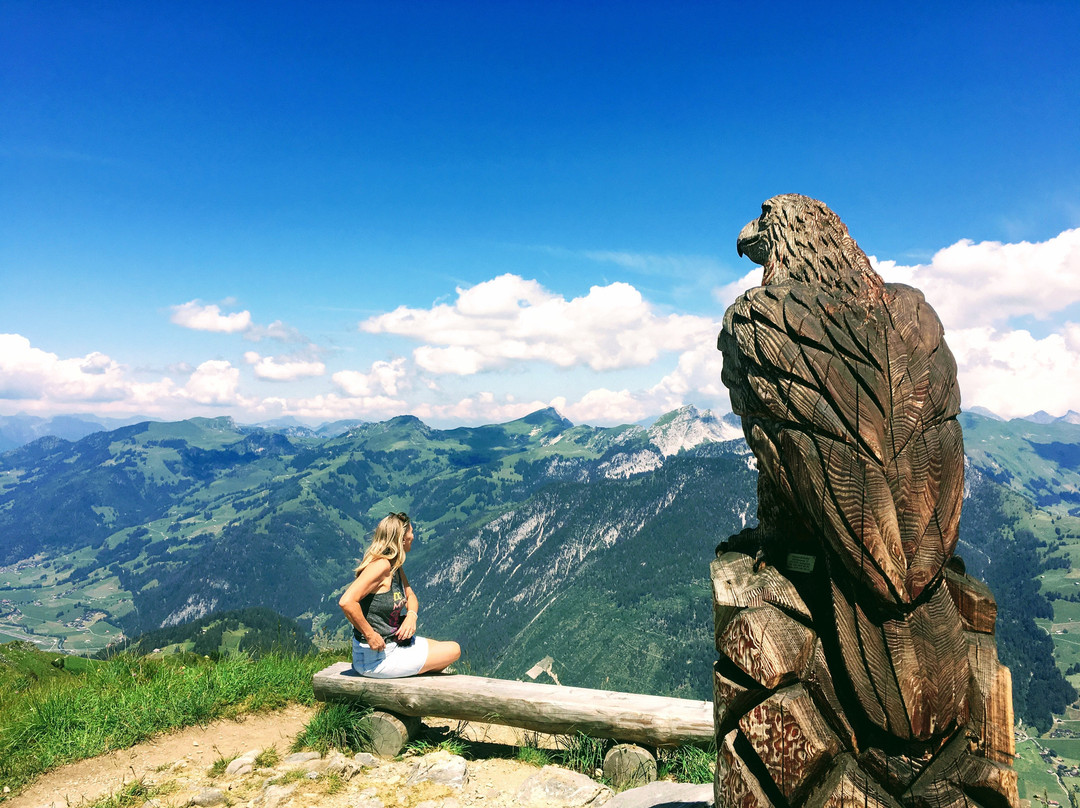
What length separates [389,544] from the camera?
25.3 ft

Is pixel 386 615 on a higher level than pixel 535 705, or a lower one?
higher

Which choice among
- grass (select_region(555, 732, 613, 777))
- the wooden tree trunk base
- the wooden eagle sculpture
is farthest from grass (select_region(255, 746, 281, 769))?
Answer: the wooden eagle sculpture

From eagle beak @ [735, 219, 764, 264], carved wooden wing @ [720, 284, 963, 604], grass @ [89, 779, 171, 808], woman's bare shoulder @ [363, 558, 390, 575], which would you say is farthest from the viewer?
woman's bare shoulder @ [363, 558, 390, 575]

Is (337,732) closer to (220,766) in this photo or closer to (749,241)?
(220,766)

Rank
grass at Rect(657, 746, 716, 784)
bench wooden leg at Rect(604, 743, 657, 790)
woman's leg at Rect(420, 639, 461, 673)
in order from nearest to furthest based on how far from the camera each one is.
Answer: grass at Rect(657, 746, 716, 784)
bench wooden leg at Rect(604, 743, 657, 790)
woman's leg at Rect(420, 639, 461, 673)

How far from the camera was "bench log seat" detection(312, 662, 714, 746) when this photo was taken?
6998mm

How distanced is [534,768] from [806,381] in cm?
644

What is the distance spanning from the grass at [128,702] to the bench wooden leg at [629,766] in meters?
4.98

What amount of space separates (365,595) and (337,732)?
191 centimetres

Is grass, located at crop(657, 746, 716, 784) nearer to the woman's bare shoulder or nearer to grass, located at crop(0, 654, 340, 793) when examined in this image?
the woman's bare shoulder

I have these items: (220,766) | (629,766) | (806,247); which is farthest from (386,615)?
(806,247)

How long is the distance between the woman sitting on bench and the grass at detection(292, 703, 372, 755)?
1.82ft

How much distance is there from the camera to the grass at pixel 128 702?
715cm

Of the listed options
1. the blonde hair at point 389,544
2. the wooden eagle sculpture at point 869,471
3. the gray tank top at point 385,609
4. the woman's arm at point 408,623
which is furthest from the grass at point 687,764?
the wooden eagle sculpture at point 869,471
